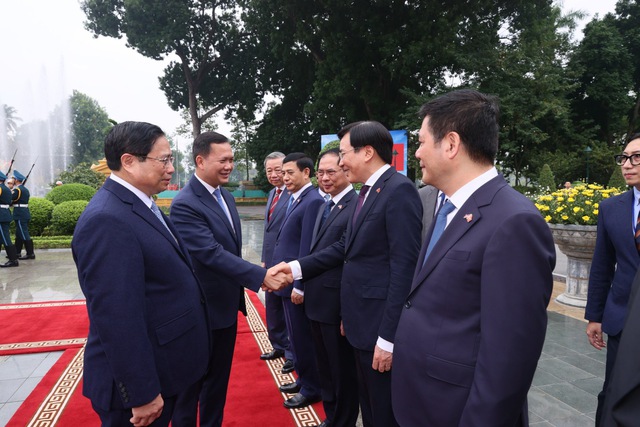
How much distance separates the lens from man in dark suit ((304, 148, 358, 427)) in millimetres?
2828

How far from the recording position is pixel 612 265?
2736 mm

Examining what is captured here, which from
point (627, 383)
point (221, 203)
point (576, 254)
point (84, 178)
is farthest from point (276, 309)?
point (84, 178)

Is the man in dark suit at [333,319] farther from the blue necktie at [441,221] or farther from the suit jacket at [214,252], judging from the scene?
the blue necktie at [441,221]

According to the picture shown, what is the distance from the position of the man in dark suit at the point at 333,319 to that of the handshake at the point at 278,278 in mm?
186

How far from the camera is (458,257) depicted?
1.38m

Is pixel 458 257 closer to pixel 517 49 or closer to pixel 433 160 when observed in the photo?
pixel 433 160

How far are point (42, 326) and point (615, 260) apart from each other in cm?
616

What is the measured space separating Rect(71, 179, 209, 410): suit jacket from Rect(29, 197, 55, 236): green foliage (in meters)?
12.9

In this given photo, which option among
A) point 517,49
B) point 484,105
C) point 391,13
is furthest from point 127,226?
point 517,49

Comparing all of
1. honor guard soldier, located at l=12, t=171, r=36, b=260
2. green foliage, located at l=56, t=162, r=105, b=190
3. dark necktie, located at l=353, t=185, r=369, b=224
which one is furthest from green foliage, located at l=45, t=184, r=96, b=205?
dark necktie, located at l=353, t=185, r=369, b=224

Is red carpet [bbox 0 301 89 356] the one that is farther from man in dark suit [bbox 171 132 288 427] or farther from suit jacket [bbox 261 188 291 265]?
man in dark suit [bbox 171 132 288 427]

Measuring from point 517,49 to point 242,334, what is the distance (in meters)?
17.5

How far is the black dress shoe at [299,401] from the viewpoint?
3362 mm

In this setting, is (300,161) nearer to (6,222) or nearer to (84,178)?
(6,222)
